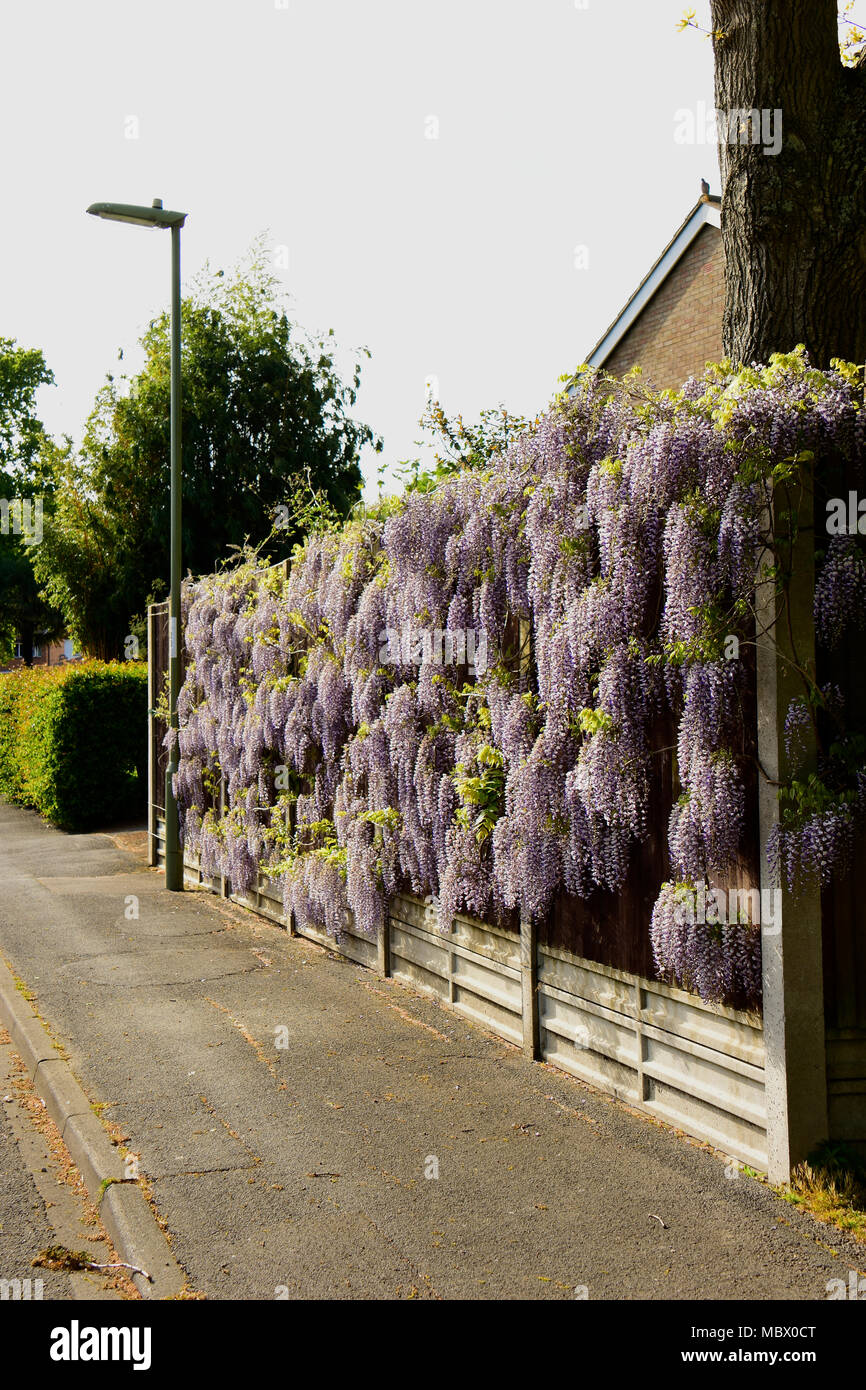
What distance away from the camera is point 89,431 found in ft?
79.6

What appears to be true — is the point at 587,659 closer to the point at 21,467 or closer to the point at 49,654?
the point at 21,467

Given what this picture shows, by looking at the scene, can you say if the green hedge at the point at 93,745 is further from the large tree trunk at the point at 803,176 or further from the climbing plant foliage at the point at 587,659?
the large tree trunk at the point at 803,176

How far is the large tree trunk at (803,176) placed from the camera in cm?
570

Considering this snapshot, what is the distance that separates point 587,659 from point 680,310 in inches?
594

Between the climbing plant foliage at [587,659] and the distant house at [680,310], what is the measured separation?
1137cm

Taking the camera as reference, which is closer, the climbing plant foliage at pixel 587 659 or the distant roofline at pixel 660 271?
the climbing plant foliage at pixel 587 659

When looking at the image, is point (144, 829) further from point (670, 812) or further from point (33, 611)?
point (33, 611)

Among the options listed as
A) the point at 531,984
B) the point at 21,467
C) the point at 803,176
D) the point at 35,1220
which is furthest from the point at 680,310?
the point at 21,467

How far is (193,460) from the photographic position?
23.3 metres

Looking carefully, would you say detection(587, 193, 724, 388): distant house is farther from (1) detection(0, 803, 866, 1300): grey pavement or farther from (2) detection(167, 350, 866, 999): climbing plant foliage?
(1) detection(0, 803, 866, 1300): grey pavement

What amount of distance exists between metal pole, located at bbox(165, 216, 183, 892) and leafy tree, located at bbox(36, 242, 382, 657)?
33.6 ft

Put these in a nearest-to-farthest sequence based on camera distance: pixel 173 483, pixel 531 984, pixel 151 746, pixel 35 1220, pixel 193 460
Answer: pixel 35 1220 < pixel 531 984 < pixel 173 483 < pixel 151 746 < pixel 193 460

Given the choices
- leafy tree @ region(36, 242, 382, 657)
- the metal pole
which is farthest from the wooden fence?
leafy tree @ region(36, 242, 382, 657)

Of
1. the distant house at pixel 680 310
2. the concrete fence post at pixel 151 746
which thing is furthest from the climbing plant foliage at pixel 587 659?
the distant house at pixel 680 310
